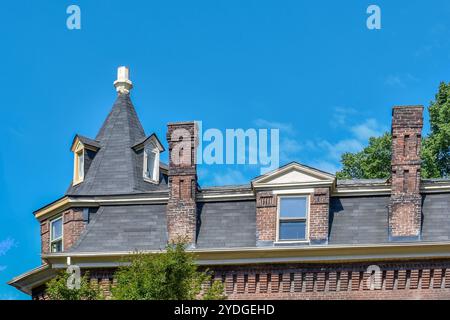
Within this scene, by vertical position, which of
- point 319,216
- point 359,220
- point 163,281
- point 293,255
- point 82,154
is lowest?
point 163,281

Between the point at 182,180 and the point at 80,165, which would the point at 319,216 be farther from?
the point at 80,165

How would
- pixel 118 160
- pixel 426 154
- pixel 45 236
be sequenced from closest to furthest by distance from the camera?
pixel 45 236 < pixel 118 160 < pixel 426 154

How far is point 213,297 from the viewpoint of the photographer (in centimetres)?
3097

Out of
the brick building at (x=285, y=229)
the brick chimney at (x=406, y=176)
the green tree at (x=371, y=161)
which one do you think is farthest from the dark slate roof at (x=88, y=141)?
the green tree at (x=371, y=161)

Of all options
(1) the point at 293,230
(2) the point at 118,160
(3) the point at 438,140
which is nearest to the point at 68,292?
(1) the point at 293,230

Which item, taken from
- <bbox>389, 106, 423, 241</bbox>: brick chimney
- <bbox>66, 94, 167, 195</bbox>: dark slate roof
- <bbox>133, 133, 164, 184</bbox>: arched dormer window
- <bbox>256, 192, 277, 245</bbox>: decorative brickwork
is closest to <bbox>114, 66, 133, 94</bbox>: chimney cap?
<bbox>66, 94, 167, 195</bbox>: dark slate roof

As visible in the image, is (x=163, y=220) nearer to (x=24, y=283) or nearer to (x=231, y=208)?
(x=231, y=208)

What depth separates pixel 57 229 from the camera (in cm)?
4050

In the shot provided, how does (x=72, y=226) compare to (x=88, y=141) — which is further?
(x=88, y=141)

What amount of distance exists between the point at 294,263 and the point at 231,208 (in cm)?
279

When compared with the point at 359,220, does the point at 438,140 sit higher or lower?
higher

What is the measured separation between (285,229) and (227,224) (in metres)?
1.74
